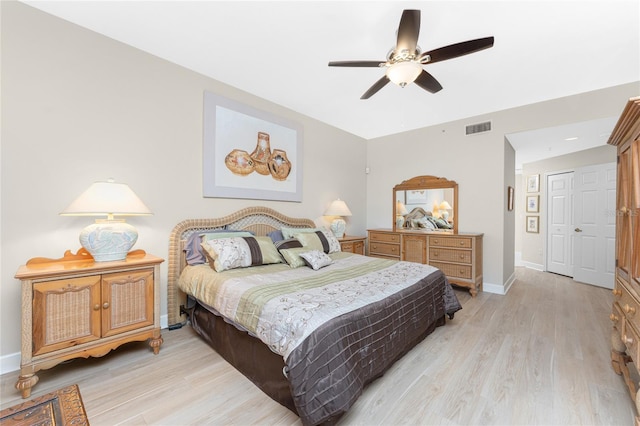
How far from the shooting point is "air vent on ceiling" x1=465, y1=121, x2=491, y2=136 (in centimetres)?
396

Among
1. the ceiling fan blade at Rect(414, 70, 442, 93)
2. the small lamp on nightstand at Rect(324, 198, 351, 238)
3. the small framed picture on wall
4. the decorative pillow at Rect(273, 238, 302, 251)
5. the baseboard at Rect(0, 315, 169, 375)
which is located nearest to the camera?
the baseboard at Rect(0, 315, 169, 375)

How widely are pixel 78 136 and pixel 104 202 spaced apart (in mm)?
715

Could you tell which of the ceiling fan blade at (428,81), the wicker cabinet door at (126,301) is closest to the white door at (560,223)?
the ceiling fan blade at (428,81)

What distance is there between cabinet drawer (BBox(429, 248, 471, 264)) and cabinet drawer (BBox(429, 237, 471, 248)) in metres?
0.08

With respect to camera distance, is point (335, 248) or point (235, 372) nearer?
point (235, 372)

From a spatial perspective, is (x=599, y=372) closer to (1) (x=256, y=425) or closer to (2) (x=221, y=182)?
(1) (x=256, y=425)

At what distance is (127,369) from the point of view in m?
1.99

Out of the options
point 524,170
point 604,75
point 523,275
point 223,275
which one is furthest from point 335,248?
point 524,170

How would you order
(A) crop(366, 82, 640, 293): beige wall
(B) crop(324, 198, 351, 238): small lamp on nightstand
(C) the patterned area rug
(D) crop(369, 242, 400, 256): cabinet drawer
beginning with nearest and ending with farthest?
(C) the patterned area rug < (A) crop(366, 82, 640, 293): beige wall < (B) crop(324, 198, 351, 238): small lamp on nightstand < (D) crop(369, 242, 400, 256): cabinet drawer

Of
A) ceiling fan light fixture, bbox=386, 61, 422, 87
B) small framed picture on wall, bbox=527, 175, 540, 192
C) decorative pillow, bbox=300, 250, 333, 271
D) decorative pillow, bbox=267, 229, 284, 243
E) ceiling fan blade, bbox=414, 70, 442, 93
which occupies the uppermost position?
ceiling fan blade, bbox=414, 70, 442, 93

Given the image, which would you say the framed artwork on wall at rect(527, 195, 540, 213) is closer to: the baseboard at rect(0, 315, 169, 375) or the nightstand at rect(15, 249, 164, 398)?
the nightstand at rect(15, 249, 164, 398)

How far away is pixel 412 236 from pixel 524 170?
384 cm

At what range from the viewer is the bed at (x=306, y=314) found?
54.4 inches

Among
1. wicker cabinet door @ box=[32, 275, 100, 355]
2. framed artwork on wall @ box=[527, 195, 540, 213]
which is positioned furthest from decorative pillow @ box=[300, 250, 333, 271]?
framed artwork on wall @ box=[527, 195, 540, 213]
